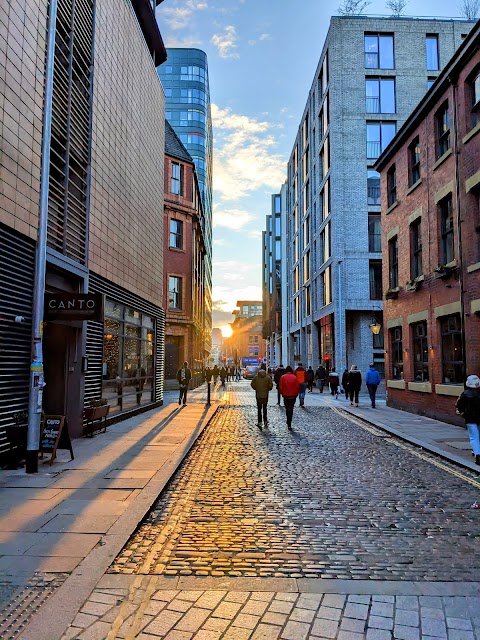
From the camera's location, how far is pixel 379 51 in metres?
36.1

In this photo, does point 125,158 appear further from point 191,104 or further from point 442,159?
point 191,104

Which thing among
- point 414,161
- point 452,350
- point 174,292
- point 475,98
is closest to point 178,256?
point 174,292

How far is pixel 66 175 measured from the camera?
11070 millimetres

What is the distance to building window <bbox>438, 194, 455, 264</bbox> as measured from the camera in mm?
15498

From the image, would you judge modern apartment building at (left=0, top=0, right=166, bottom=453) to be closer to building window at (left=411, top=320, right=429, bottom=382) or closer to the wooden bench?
the wooden bench

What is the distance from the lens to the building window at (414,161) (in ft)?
60.2

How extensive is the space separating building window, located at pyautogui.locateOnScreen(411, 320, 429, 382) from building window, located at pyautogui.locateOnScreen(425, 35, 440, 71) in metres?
26.8

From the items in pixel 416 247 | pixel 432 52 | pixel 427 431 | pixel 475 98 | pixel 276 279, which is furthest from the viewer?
pixel 276 279

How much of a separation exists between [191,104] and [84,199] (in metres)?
72.1

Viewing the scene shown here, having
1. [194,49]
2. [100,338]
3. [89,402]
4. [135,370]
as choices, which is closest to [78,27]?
[100,338]

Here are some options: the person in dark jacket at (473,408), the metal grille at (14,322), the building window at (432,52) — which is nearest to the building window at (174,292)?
the building window at (432,52)

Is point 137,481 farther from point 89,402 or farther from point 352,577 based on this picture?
point 89,402

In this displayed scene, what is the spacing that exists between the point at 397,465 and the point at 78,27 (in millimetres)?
12012

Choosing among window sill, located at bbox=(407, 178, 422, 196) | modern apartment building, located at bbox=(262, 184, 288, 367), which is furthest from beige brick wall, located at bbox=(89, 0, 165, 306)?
modern apartment building, located at bbox=(262, 184, 288, 367)
